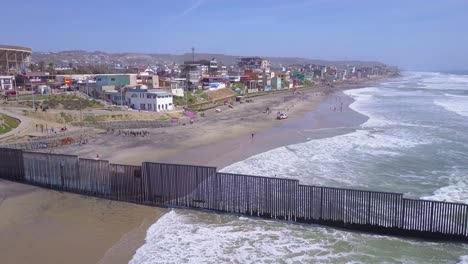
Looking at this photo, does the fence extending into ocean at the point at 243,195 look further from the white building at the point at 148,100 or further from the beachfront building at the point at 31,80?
the beachfront building at the point at 31,80

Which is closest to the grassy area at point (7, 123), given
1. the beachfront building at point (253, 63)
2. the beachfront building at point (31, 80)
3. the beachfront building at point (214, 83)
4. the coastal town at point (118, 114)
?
the coastal town at point (118, 114)

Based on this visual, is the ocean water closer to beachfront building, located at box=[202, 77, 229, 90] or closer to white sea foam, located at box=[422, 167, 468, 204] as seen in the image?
white sea foam, located at box=[422, 167, 468, 204]

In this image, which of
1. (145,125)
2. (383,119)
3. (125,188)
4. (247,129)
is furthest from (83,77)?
(125,188)

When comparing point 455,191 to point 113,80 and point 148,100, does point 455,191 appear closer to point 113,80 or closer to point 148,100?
point 148,100

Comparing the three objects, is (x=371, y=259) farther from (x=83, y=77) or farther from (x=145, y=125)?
(x=83, y=77)

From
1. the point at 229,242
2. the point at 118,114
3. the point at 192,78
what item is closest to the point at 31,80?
the point at 118,114
